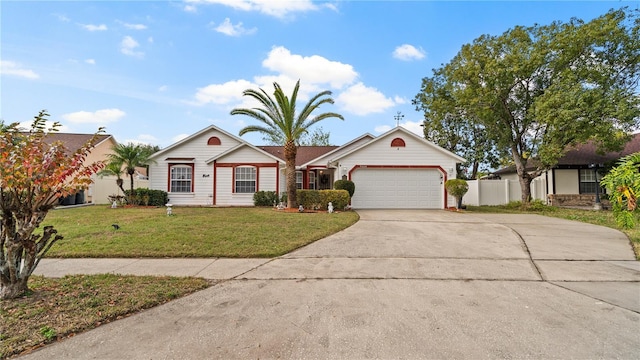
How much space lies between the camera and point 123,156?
17.4 m

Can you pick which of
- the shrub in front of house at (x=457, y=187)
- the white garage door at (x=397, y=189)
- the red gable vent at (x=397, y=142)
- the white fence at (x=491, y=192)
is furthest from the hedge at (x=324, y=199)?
the white fence at (x=491, y=192)

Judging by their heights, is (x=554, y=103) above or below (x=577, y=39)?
below

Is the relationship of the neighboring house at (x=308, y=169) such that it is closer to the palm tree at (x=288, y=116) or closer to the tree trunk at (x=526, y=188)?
the palm tree at (x=288, y=116)

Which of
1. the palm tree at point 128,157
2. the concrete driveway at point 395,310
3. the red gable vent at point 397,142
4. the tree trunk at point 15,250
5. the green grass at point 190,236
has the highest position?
the red gable vent at point 397,142

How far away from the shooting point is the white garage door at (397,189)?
16.7 metres

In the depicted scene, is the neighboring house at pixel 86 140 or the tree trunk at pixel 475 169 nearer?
the neighboring house at pixel 86 140

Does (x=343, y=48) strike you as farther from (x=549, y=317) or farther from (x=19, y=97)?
(x=549, y=317)

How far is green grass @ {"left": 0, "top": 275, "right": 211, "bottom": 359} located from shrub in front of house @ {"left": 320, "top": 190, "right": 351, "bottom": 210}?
10.4m

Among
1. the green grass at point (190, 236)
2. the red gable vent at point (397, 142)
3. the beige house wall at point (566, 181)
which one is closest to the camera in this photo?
the green grass at point (190, 236)

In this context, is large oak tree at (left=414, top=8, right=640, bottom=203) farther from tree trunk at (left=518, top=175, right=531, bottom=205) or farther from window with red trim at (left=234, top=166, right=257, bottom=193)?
window with red trim at (left=234, top=166, right=257, bottom=193)

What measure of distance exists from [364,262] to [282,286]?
2137 mm

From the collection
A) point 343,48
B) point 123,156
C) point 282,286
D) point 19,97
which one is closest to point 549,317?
point 282,286

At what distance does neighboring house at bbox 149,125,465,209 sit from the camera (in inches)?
660

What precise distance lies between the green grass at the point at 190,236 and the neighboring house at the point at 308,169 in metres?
5.89
